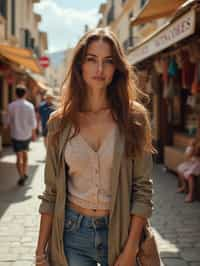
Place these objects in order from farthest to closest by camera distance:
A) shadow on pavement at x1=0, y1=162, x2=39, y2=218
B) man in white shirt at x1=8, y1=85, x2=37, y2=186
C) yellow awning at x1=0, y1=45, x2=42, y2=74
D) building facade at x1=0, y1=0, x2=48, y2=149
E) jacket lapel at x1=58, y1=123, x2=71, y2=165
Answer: building facade at x1=0, y1=0, x2=48, y2=149 < yellow awning at x1=0, y1=45, x2=42, y2=74 < man in white shirt at x1=8, y1=85, x2=37, y2=186 < shadow on pavement at x1=0, y1=162, x2=39, y2=218 < jacket lapel at x1=58, y1=123, x2=71, y2=165

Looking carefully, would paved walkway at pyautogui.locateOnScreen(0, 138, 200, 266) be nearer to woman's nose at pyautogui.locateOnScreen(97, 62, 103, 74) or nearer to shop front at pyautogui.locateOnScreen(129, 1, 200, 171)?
shop front at pyautogui.locateOnScreen(129, 1, 200, 171)

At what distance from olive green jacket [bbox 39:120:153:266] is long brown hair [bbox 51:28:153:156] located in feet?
0.16

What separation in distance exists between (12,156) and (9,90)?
5.28 m

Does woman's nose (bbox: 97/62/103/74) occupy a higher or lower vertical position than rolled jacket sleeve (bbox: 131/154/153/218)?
higher

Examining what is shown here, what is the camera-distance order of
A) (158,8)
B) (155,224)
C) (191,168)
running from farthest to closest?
(191,168) → (158,8) → (155,224)

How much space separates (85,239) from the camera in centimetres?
209

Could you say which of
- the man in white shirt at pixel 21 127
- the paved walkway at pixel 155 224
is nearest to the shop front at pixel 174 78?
the paved walkway at pixel 155 224

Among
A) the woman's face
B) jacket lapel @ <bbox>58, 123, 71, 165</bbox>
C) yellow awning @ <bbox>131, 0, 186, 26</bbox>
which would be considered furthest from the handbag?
yellow awning @ <bbox>131, 0, 186, 26</bbox>

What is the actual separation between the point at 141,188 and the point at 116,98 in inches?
19.6

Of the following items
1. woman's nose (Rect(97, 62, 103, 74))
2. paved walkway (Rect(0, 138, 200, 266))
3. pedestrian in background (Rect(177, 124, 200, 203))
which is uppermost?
woman's nose (Rect(97, 62, 103, 74))

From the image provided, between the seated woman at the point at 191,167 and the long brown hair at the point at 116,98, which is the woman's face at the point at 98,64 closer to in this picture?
the long brown hair at the point at 116,98

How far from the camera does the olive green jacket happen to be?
6.68ft

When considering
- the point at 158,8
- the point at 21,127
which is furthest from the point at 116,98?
the point at 21,127

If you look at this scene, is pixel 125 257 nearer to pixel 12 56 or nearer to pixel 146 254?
pixel 146 254
